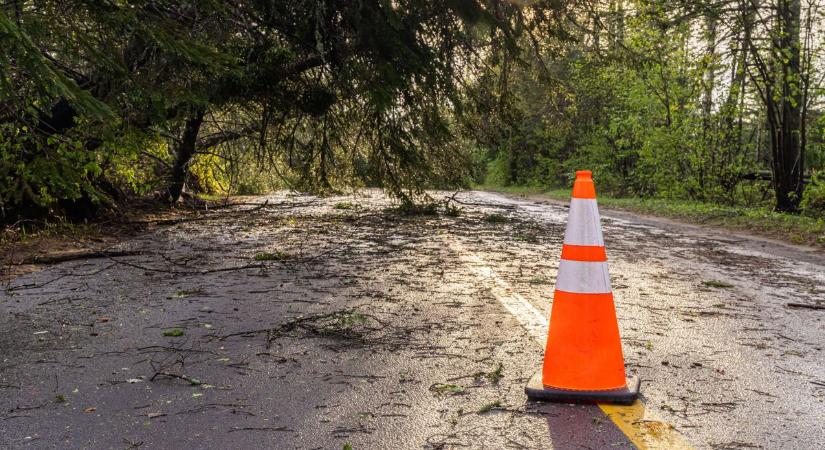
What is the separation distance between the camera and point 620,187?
1280 inches

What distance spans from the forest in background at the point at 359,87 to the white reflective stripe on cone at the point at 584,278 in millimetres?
2838

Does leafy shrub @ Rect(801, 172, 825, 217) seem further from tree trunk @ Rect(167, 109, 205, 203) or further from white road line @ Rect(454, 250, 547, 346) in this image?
tree trunk @ Rect(167, 109, 205, 203)

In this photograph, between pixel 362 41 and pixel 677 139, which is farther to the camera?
pixel 677 139

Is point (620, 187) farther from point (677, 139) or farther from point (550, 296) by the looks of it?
point (550, 296)

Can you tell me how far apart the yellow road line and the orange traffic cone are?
101 millimetres

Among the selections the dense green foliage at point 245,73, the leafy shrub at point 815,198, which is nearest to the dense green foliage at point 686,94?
the leafy shrub at point 815,198

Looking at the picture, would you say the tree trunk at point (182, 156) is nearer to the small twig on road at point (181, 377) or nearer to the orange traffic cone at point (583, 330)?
the small twig on road at point (181, 377)

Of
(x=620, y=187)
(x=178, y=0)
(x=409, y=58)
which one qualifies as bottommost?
(x=620, y=187)

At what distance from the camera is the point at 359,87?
937 centimetres

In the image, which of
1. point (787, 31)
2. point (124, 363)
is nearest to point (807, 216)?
point (787, 31)

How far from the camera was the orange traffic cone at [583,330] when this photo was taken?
160 inches

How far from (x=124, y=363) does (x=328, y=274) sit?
3945 mm

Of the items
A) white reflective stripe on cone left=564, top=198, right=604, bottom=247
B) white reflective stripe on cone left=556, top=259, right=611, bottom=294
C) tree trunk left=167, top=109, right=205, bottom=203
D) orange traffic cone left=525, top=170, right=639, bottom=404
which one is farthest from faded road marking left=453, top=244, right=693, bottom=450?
tree trunk left=167, top=109, right=205, bottom=203

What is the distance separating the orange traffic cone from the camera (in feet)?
13.3
